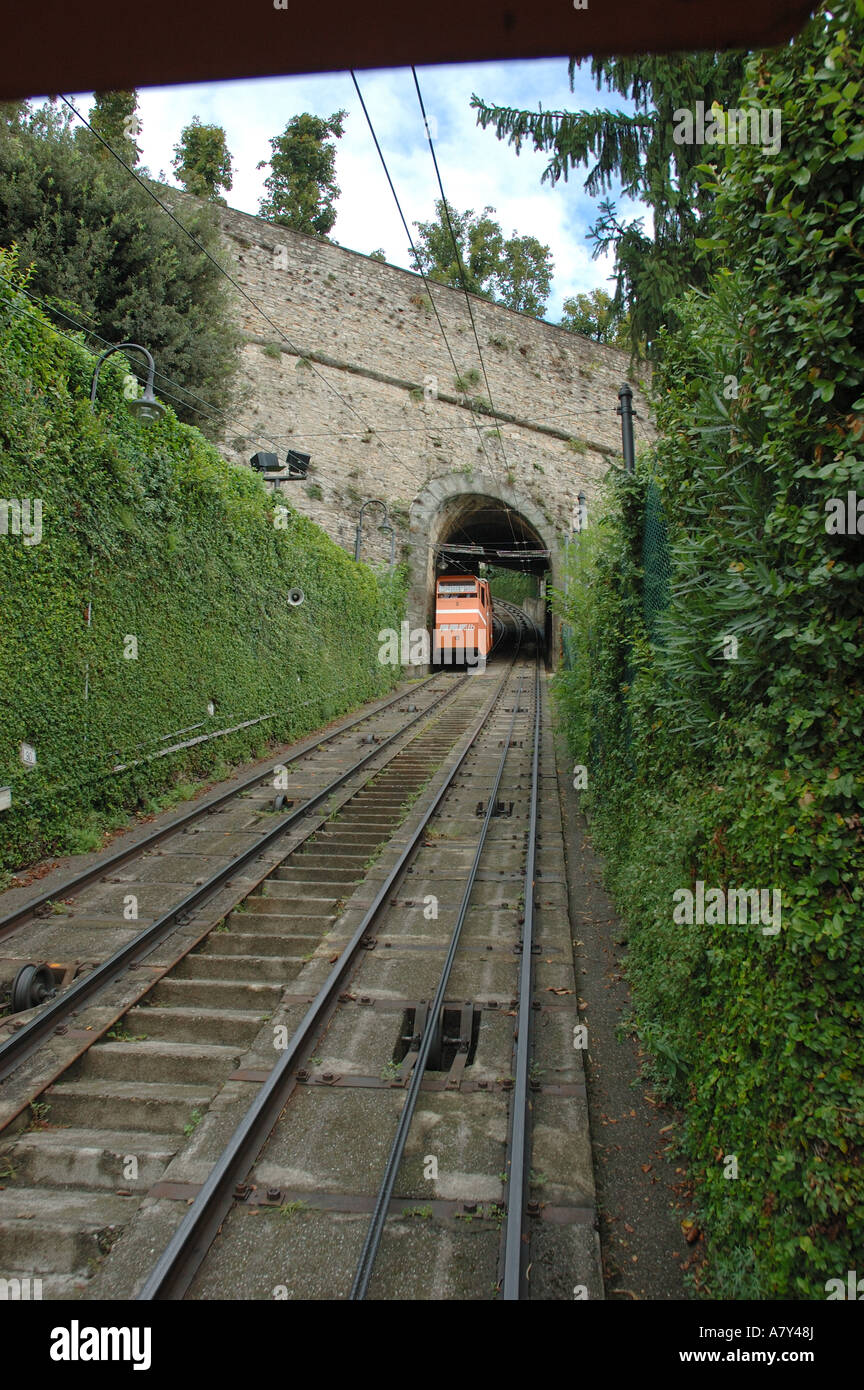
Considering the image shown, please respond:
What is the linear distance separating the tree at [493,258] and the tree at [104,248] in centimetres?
2955

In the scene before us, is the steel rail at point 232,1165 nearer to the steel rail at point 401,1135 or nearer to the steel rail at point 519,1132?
the steel rail at point 401,1135

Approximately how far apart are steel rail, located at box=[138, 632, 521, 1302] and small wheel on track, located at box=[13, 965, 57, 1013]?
1785 mm

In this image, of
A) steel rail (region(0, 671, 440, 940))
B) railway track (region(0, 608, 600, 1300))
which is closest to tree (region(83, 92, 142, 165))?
steel rail (region(0, 671, 440, 940))

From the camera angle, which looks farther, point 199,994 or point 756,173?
point 199,994

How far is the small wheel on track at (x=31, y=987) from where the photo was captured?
4.93 metres

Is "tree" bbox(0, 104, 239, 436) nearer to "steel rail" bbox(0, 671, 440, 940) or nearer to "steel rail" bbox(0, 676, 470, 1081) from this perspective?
"steel rail" bbox(0, 671, 440, 940)

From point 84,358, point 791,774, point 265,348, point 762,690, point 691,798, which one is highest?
point 265,348

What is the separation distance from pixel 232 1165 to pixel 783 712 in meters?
3.16

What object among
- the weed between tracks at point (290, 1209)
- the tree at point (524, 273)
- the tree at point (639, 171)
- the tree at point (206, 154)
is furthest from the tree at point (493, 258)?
the weed between tracks at point (290, 1209)

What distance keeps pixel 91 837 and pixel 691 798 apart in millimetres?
6557

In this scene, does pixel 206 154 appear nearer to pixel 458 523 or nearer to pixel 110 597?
pixel 458 523

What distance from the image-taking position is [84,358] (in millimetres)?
8461
